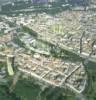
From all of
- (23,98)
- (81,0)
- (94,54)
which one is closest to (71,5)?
(81,0)

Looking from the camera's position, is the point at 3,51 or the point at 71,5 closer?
the point at 3,51

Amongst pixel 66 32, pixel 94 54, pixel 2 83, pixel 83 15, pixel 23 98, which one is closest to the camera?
pixel 23 98

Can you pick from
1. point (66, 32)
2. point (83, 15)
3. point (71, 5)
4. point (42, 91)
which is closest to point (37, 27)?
point (66, 32)

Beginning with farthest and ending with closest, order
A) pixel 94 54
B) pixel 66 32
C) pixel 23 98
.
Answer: pixel 66 32
pixel 94 54
pixel 23 98

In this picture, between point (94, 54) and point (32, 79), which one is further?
point (94, 54)

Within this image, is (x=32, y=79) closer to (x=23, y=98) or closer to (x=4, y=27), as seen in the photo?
(x=23, y=98)

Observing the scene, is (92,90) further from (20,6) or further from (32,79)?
(20,6)
